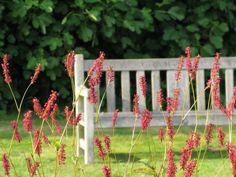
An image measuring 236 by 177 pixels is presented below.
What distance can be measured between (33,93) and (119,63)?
286 centimetres

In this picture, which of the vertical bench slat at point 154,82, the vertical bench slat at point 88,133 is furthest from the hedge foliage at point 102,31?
the vertical bench slat at point 88,133

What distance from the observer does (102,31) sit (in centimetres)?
862

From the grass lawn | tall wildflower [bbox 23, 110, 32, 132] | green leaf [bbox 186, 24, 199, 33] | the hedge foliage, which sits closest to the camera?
tall wildflower [bbox 23, 110, 32, 132]

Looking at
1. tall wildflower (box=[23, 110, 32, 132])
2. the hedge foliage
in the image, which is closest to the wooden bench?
the hedge foliage

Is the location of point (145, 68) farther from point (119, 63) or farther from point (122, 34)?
point (122, 34)

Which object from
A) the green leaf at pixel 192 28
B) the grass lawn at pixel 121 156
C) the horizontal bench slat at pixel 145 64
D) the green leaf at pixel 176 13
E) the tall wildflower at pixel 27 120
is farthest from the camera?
the green leaf at pixel 192 28

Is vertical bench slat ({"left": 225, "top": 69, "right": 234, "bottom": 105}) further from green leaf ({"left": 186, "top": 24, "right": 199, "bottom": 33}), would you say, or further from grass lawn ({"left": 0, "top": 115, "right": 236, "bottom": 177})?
green leaf ({"left": 186, "top": 24, "right": 199, "bottom": 33})

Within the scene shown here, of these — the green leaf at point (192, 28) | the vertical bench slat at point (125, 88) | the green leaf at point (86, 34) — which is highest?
the green leaf at point (192, 28)

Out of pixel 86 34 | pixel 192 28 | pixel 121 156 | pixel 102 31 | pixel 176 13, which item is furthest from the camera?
pixel 192 28

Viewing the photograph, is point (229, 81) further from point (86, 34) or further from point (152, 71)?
point (86, 34)

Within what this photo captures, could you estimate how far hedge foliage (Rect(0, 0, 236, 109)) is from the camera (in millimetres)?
8445

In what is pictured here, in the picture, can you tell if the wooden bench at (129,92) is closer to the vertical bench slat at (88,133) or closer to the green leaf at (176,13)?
the vertical bench slat at (88,133)

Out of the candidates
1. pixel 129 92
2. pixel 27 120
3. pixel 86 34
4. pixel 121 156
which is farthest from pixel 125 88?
pixel 27 120

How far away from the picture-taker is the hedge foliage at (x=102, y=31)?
8.45m
